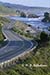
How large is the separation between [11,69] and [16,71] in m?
0.38

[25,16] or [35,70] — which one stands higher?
[35,70]

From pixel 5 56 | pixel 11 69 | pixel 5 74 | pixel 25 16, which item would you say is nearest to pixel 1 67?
pixel 11 69

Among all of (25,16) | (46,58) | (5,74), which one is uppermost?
(5,74)

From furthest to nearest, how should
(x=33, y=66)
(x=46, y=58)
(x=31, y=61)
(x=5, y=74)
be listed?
(x=46, y=58) → (x=31, y=61) → (x=33, y=66) → (x=5, y=74)

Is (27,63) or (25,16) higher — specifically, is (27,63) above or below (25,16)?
above

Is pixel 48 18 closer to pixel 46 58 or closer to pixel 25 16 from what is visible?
pixel 25 16

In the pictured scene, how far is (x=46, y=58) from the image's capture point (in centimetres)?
2792

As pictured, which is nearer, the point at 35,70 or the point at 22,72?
the point at 22,72

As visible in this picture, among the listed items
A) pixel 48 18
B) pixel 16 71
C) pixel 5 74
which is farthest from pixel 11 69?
pixel 48 18

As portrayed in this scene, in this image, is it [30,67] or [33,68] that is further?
[30,67]

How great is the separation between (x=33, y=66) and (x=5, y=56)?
394cm

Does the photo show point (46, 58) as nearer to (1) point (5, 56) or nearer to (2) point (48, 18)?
(1) point (5, 56)

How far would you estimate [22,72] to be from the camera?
21.6 meters

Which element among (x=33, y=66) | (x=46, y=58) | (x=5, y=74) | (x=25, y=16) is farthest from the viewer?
(x=25, y=16)
